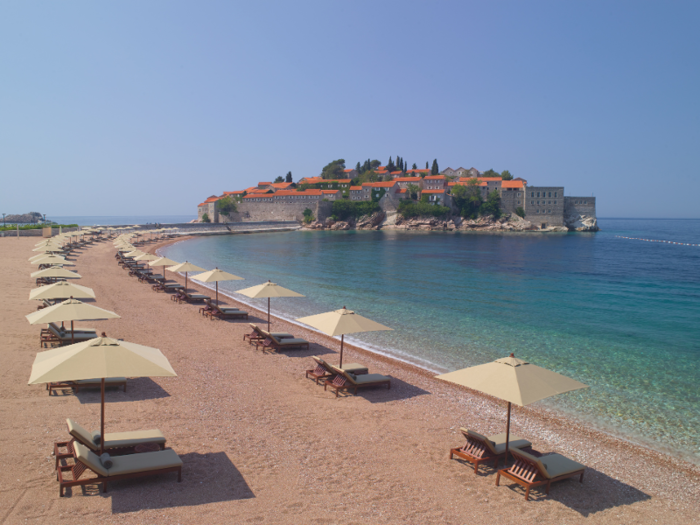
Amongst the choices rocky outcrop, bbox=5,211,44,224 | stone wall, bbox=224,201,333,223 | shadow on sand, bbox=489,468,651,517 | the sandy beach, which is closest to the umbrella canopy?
the sandy beach

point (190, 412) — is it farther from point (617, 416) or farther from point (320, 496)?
point (617, 416)

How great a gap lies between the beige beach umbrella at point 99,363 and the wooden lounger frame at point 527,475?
16.0ft

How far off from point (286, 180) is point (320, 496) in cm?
12736

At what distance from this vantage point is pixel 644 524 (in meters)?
5.70

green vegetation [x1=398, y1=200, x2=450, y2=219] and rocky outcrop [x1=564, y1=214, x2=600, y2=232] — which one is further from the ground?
green vegetation [x1=398, y1=200, x2=450, y2=219]

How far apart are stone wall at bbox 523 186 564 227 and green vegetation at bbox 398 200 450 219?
18692mm

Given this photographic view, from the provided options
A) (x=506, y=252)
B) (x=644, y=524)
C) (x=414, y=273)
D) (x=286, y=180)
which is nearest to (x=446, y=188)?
(x=286, y=180)

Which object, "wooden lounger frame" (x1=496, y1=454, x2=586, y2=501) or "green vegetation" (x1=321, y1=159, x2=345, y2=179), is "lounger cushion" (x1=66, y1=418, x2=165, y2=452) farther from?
"green vegetation" (x1=321, y1=159, x2=345, y2=179)

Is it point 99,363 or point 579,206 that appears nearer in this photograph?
point 99,363

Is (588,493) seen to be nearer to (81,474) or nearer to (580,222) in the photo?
(81,474)

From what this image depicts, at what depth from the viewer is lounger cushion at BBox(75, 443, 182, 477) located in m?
5.43

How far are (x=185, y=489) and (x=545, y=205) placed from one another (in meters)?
108

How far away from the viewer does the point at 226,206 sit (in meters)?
112

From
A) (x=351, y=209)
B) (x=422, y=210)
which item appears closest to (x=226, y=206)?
(x=351, y=209)
